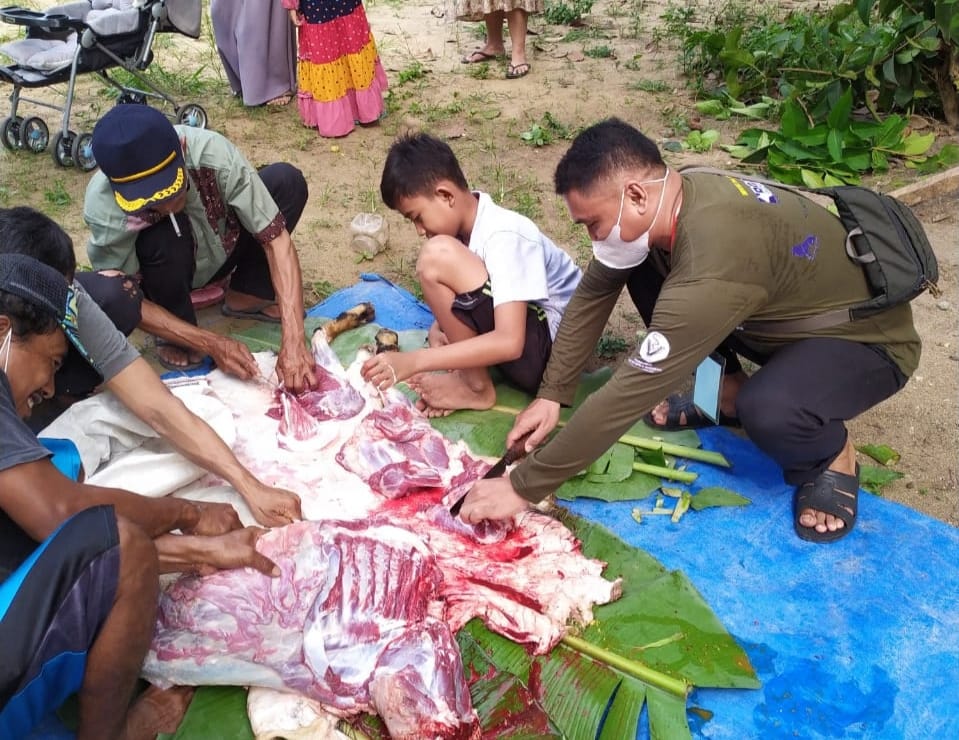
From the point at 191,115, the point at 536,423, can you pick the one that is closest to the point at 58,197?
the point at 191,115

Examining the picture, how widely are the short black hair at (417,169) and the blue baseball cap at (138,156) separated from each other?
2.46 ft

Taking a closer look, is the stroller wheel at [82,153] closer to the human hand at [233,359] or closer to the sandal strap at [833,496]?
the human hand at [233,359]

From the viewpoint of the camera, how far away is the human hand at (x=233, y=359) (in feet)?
10.5

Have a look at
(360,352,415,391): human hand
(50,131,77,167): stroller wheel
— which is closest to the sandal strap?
(360,352,415,391): human hand

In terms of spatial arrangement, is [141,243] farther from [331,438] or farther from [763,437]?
[763,437]

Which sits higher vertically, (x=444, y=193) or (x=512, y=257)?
(x=444, y=193)

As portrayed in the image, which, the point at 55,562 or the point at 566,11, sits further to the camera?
the point at 566,11

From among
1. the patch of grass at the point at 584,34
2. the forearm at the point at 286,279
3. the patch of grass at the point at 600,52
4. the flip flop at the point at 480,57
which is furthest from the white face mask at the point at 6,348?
the patch of grass at the point at 584,34

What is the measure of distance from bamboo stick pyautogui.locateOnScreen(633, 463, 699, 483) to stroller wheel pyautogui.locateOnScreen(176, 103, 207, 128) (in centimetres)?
438

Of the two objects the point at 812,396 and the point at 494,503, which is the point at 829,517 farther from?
the point at 494,503

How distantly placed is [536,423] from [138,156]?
1632 mm

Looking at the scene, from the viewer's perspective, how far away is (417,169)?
2898 millimetres

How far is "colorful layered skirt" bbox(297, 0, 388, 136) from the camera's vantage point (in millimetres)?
5520

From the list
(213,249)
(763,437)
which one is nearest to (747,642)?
(763,437)
